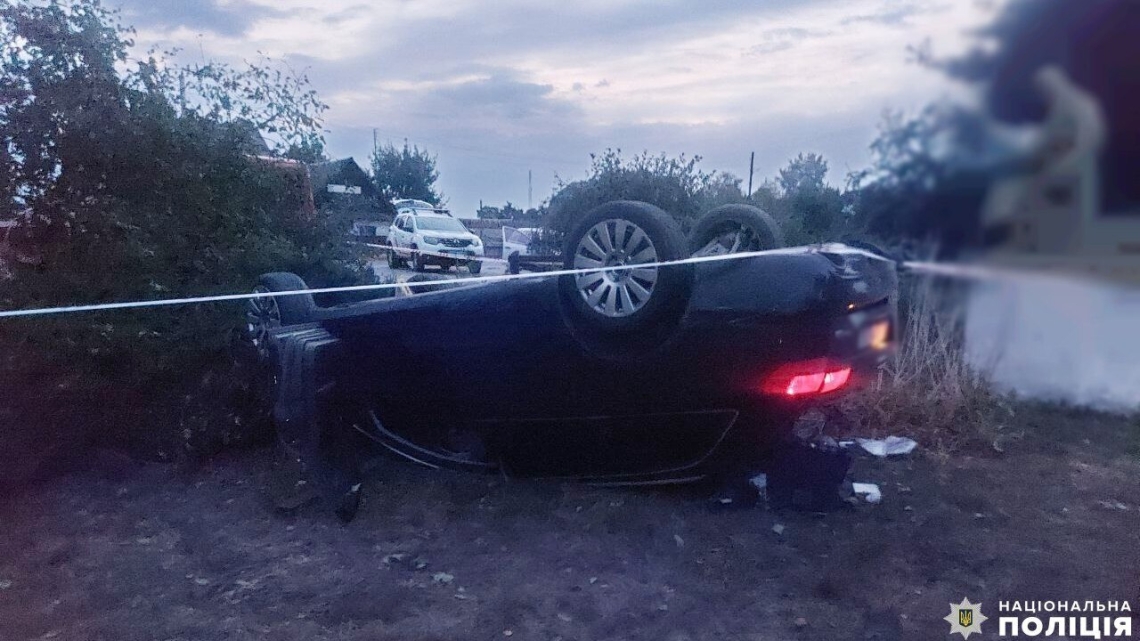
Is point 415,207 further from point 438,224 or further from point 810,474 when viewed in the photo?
point 810,474

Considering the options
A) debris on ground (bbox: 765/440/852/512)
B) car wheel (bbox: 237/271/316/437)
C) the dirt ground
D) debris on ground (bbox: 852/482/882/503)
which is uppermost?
car wheel (bbox: 237/271/316/437)

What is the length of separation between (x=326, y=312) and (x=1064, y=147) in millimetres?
3962

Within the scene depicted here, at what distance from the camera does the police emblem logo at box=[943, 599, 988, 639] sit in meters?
3.22

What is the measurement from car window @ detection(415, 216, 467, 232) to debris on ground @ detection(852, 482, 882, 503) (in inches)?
604

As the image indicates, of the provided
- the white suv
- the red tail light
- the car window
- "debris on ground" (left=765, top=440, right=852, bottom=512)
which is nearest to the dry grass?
"debris on ground" (left=765, top=440, right=852, bottom=512)

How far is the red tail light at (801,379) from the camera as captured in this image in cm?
330

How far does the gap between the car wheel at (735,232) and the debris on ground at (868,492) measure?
1563mm

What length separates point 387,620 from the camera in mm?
3318

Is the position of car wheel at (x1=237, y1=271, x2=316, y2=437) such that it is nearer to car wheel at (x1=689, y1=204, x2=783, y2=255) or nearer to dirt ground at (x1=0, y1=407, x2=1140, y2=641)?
dirt ground at (x1=0, y1=407, x2=1140, y2=641)

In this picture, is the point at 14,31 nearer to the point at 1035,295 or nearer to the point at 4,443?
the point at 4,443

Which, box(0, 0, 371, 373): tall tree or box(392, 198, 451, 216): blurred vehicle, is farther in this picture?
box(392, 198, 451, 216): blurred vehicle

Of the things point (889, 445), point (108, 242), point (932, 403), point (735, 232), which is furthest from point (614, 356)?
point (108, 242)

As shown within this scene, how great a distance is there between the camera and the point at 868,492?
4527 millimetres

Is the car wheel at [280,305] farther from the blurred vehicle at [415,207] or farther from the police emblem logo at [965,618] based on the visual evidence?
the blurred vehicle at [415,207]
